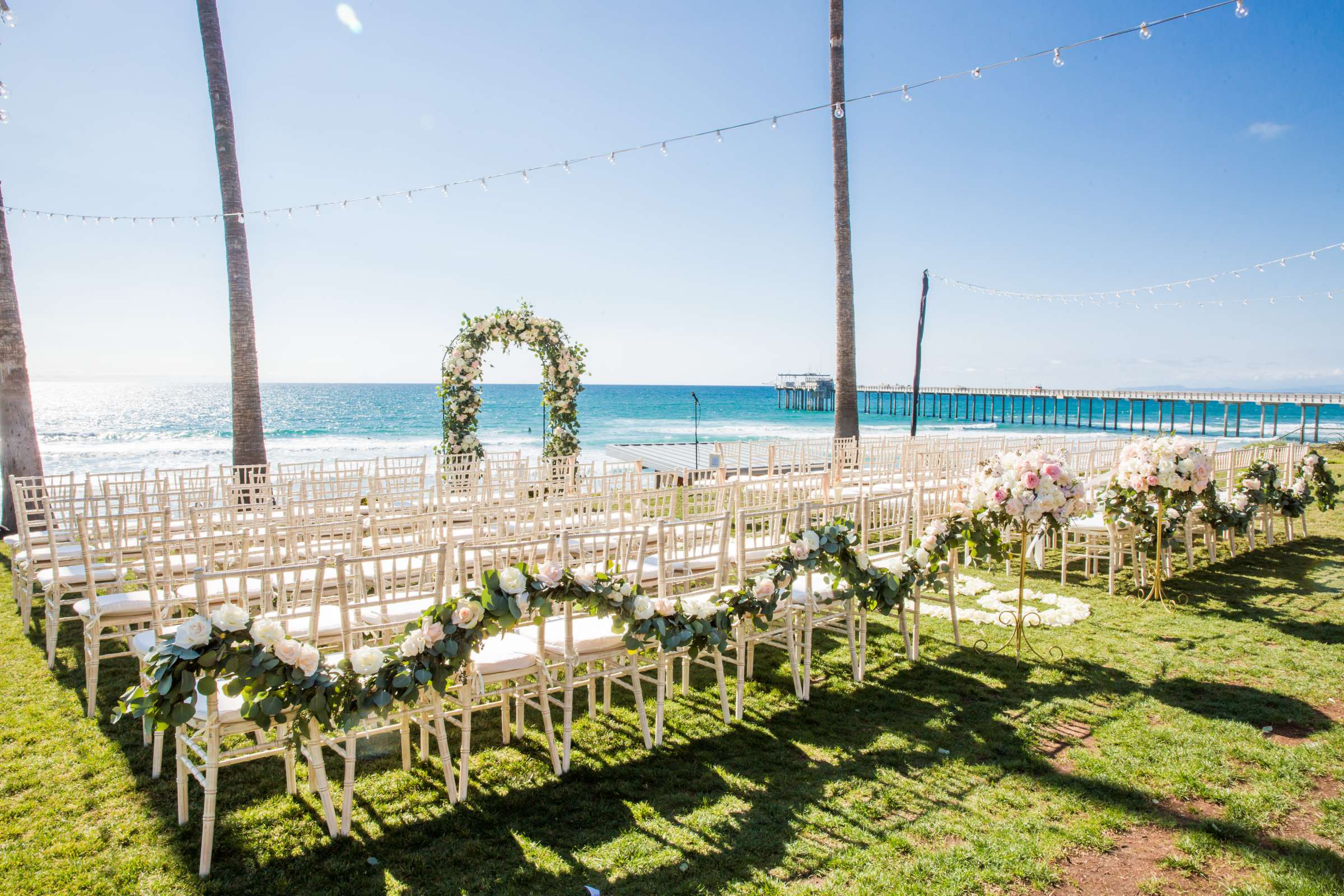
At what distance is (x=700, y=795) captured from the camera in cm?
318

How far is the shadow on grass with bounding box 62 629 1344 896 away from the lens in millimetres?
2641

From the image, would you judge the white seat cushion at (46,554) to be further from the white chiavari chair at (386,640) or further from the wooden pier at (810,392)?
the wooden pier at (810,392)

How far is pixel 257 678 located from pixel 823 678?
320 centimetres

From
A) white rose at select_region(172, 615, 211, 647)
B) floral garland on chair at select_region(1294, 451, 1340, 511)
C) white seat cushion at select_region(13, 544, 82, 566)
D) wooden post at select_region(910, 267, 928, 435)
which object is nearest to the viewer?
white rose at select_region(172, 615, 211, 647)

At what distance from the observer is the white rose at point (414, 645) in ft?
9.29

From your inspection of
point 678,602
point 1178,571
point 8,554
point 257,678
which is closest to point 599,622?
point 678,602

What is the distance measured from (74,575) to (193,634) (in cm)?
332

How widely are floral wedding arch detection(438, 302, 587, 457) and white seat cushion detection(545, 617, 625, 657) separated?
277 inches

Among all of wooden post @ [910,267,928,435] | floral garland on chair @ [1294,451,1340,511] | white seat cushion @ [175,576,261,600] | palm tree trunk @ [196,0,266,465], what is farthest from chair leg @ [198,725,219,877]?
wooden post @ [910,267,928,435]

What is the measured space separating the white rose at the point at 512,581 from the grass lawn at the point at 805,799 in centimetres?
91

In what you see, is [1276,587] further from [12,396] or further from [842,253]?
[12,396]

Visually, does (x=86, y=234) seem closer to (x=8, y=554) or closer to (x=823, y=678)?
(x=8, y=554)

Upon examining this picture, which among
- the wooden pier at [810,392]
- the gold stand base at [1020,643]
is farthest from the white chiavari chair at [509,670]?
the wooden pier at [810,392]

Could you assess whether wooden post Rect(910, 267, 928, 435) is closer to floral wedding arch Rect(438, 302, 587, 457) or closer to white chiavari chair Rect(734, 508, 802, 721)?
floral wedding arch Rect(438, 302, 587, 457)
